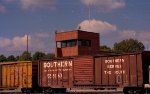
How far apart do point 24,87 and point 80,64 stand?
9.27 m

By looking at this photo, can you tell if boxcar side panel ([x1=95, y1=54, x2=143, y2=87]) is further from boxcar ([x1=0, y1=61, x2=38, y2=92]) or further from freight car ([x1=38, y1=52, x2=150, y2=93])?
boxcar ([x1=0, y1=61, x2=38, y2=92])

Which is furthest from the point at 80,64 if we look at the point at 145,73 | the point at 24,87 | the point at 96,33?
the point at 96,33

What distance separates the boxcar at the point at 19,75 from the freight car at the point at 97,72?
1166 mm

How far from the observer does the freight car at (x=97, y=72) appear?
2678cm

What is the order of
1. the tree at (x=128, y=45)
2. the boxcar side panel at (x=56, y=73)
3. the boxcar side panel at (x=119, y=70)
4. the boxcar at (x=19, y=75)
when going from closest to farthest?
the boxcar side panel at (x=119, y=70) < the boxcar side panel at (x=56, y=73) < the boxcar at (x=19, y=75) < the tree at (x=128, y=45)

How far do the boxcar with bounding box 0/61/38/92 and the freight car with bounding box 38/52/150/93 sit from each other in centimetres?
117

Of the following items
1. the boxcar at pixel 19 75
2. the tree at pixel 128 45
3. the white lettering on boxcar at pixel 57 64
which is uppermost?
the tree at pixel 128 45

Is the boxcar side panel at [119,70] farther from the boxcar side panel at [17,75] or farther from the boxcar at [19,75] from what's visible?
the boxcar side panel at [17,75]

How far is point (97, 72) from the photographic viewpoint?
98.2 ft

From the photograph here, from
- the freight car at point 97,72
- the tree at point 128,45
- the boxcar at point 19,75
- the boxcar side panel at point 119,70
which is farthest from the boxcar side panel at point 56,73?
the tree at point 128,45

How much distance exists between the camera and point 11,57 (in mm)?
147625

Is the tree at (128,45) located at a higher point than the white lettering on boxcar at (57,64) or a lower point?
higher

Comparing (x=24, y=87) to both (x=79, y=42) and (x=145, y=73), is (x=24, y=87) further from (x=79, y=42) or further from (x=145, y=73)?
(x=79, y=42)

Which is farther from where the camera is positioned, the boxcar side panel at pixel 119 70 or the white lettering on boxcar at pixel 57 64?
the white lettering on boxcar at pixel 57 64
